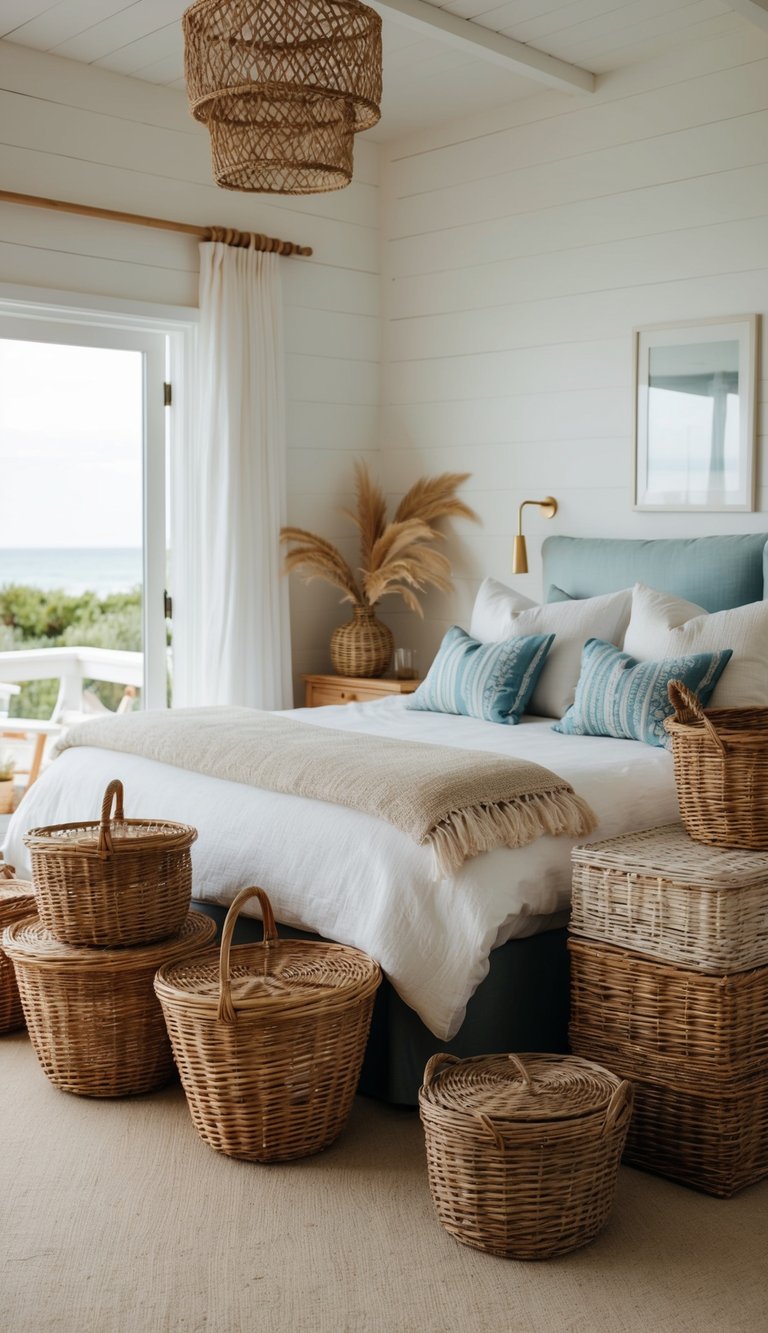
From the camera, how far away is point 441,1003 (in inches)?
104

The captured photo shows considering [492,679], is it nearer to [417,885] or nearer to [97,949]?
[417,885]

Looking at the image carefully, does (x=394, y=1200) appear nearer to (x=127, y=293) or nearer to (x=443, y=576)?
(x=443, y=576)

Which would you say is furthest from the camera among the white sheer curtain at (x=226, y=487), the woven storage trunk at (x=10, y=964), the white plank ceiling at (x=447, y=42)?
the white sheer curtain at (x=226, y=487)

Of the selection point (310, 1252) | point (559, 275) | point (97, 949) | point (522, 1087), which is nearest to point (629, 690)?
point (522, 1087)

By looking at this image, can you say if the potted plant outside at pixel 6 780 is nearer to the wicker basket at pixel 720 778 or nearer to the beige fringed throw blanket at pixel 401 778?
the beige fringed throw blanket at pixel 401 778

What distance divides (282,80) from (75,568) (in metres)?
2.27

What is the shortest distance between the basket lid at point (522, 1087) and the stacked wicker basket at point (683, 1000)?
0.16 m

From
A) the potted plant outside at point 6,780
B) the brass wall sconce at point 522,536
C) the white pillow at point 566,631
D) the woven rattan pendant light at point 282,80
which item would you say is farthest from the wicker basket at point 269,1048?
the brass wall sconce at point 522,536

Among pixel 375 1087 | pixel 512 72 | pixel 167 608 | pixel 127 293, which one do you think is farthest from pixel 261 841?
pixel 512 72

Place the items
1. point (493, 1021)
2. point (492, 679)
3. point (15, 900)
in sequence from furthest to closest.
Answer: point (492, 679), point (15, 900), point (493, 1021)

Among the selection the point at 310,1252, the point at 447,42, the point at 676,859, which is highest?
the point at 447,42

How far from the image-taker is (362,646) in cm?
511

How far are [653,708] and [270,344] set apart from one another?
2317 mm

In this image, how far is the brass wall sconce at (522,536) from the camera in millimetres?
4582
